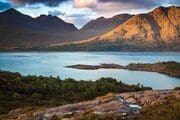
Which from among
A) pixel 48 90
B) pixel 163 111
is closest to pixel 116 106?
pixel 163 111

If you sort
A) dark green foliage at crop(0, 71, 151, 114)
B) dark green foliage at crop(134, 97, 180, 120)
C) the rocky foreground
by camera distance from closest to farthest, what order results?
dark green foliage at crop(134, 97, 180, 120), the rocky foreground, dark green foliage at crop(0, 71, 151, 114)

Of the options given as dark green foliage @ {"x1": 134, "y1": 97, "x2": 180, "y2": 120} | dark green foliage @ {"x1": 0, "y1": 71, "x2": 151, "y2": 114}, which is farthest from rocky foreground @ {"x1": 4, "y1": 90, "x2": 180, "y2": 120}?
dark green foliage @ {"x1": 0, "y1": 71, "x2": 151, "y2": 114}

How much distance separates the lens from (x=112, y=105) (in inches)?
807

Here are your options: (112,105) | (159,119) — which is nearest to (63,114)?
(112,105)

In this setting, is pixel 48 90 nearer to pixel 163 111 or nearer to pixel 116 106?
pixel 116 106

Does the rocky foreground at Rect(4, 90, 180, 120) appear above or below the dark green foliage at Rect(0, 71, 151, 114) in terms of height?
above

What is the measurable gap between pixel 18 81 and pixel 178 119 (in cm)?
12944

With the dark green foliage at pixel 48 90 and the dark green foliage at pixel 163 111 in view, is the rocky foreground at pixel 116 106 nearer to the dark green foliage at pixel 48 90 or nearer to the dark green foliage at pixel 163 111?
the dark green foliage at pixel 163 111

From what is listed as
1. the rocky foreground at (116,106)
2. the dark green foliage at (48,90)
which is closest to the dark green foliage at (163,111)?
the rocky foreground at (116,106)

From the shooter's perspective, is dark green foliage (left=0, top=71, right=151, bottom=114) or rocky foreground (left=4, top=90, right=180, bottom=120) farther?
dark green foliage (left=0, top=71, right=151, bottom=114)

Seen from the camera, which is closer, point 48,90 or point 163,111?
point 163,111

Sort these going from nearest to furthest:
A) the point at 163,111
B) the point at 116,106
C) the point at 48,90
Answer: the point at 163,111 < the point at 116,106 < the point at 48,90

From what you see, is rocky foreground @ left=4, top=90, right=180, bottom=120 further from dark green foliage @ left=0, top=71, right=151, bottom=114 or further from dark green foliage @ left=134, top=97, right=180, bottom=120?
dark green foliage @ left=0, top=71, right=151, bottom=114

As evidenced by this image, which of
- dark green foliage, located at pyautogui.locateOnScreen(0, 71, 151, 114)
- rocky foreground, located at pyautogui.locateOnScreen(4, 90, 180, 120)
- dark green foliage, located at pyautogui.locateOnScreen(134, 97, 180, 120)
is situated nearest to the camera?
dark green foliage, located at pyautogui.locateOnScreen(134, 97, 180, 120)
